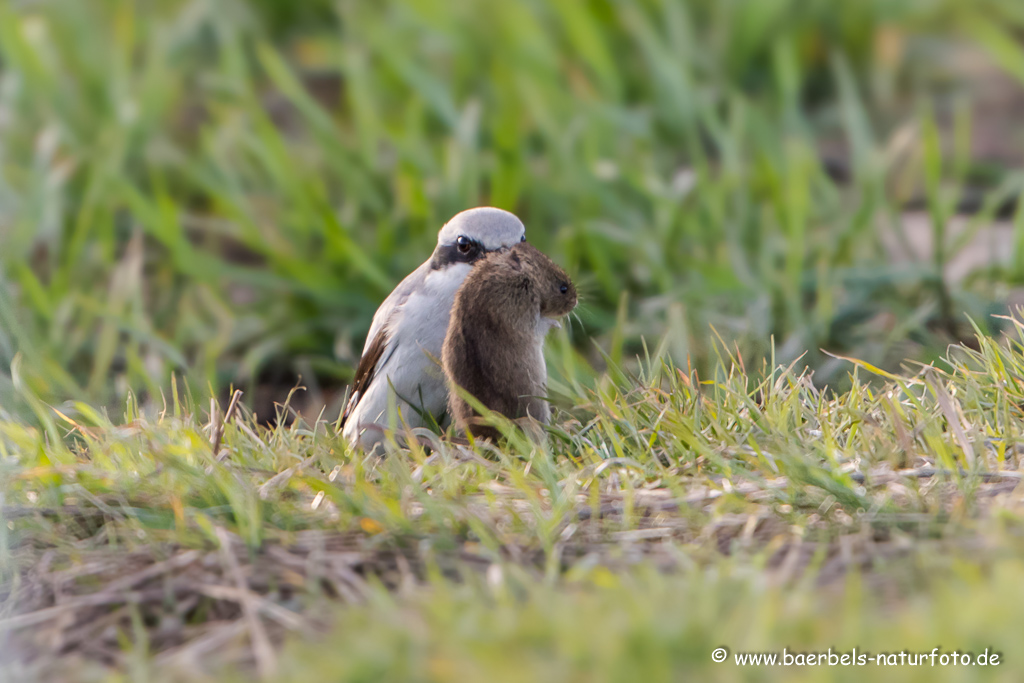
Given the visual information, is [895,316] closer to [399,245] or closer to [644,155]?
[644,155]

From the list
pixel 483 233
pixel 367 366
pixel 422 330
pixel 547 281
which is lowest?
pixel 367 366

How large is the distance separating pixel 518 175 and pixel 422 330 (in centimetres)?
253

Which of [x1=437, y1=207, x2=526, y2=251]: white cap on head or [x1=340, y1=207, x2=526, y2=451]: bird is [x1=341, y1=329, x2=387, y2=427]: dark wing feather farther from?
[x1=437, y1=207, x2=526, y2=251]: white cap on head

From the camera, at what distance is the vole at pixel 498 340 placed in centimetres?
321

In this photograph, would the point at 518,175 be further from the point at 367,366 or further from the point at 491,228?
the point at 491,228

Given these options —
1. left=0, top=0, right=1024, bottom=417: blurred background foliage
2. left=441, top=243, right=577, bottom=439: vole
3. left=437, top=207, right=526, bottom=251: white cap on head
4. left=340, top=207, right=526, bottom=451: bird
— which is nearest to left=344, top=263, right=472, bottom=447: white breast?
left=340, top=207, right=526, bottom=451: bird

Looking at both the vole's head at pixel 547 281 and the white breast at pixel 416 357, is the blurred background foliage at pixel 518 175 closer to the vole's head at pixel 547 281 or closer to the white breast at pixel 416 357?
the white breast at pixel 416 357

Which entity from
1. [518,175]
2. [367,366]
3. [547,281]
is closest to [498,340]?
[547,281]

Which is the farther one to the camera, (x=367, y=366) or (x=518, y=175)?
(x=518, y=175)

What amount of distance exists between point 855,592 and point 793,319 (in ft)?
11.0

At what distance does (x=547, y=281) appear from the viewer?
333cm

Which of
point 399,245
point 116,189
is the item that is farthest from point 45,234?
point 399,245

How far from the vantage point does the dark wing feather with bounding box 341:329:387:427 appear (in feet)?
13.0

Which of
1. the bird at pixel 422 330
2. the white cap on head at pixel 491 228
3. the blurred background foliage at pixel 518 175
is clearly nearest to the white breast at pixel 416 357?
the bird at pixel 422 330
